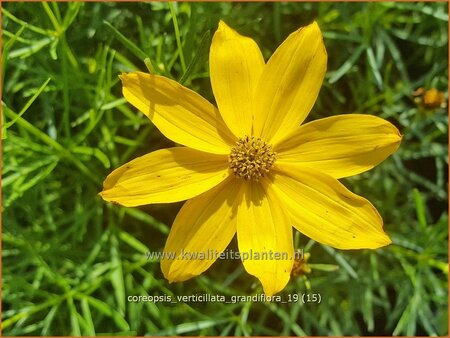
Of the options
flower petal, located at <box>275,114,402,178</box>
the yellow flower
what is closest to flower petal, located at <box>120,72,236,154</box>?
the yellow flower

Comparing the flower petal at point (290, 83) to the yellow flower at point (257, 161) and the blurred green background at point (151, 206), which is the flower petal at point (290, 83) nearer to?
the yellow flower at point (257, 161)

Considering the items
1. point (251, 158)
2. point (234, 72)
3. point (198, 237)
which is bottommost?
point (198, 237)

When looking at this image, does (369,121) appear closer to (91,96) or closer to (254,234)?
(254,234)

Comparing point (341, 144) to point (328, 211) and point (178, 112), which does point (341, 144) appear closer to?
point (328, 211)

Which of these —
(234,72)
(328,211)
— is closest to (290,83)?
(234,72)

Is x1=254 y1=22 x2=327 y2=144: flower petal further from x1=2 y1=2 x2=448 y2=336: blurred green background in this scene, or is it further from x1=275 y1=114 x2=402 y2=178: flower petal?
x1=2 y1=2 x2=448 y2=336: blurred green background

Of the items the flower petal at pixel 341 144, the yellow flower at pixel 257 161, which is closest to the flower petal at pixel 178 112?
the yellow flower at pixel 257 161
